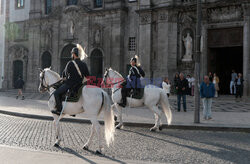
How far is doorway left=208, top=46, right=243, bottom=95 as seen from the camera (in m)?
23.5

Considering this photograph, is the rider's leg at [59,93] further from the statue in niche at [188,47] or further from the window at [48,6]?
the window at [48,6]

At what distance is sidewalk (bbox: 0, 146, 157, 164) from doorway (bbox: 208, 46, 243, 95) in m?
19.4

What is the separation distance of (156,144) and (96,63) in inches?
910

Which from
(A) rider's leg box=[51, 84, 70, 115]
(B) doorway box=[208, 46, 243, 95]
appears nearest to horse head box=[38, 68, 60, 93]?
(A) rider's leg box=[51, 84, 70, 115]

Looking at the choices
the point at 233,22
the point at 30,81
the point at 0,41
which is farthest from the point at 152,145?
the point at 0,41

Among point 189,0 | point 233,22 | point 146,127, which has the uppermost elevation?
point 189,0

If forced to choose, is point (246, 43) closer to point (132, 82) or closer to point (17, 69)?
point (132, 82)

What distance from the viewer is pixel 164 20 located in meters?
24.2

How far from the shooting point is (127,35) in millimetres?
27531

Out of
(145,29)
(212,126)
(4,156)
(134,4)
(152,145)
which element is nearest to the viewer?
(4,156)

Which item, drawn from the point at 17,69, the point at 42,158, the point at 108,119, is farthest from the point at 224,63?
the point at 17,69

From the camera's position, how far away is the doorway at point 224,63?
23.5 m

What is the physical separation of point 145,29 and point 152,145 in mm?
19648

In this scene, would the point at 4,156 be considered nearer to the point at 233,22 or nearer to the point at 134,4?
the point at 233,22
